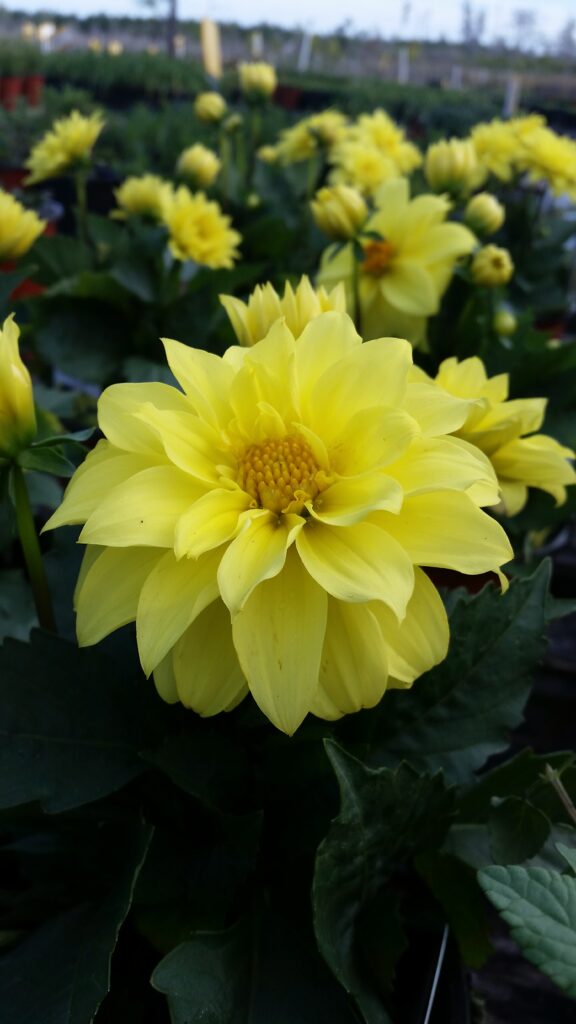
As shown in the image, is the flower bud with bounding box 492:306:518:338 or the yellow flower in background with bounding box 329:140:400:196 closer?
the flower bud with bounding box 492:306:518:338

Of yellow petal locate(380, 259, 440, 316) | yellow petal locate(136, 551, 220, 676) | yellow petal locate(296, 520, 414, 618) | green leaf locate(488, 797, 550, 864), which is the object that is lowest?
green leaf locate(488, 797, 550, 864)

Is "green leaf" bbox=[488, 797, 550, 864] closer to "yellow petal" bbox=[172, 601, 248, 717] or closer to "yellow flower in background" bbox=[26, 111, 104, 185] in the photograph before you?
"yellow petal" bbox=[172, 601, 248, 717]

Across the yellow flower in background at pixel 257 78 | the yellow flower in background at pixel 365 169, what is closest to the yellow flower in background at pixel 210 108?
the yellow flower in background at pixel 257 78

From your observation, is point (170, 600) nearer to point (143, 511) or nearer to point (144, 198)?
point (143, 511)

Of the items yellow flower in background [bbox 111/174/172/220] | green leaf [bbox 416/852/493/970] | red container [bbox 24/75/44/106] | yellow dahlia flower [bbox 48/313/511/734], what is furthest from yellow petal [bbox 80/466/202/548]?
red container [bbox 24/75/44/106]

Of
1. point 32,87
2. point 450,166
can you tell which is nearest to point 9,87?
point 32,87

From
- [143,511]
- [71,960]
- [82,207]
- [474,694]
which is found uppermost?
[143,511]
